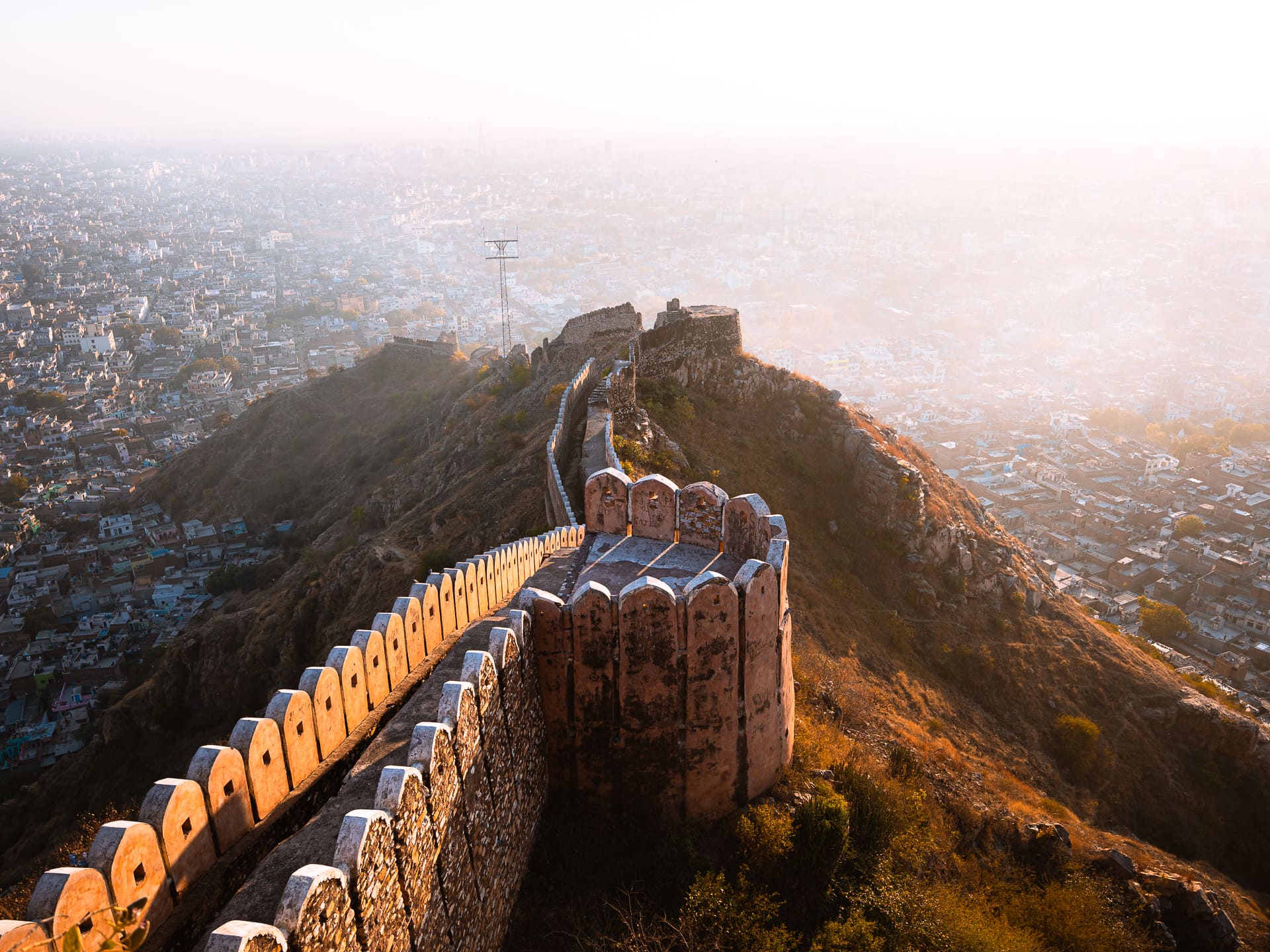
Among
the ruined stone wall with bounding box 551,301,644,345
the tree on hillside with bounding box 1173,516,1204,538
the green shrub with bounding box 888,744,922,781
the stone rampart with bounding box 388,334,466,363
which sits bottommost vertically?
the tree on hillside with bounding box 1173,516,1204,538

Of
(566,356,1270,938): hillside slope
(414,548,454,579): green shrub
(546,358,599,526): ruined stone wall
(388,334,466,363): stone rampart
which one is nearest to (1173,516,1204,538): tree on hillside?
(566,356,1270,938): hillside slope

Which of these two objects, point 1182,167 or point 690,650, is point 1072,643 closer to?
point 690,650

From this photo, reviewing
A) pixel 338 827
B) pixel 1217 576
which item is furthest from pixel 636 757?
pixel 1217 576

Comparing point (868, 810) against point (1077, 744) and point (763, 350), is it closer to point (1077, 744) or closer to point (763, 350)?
point (1077, 744)

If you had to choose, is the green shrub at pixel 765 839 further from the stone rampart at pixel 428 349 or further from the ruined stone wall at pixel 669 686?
the stone rampart at pixel 428 349

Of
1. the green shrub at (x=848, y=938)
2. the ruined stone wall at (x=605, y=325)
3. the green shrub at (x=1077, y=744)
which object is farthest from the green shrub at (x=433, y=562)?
the green shrub at (x=1077, y=744)

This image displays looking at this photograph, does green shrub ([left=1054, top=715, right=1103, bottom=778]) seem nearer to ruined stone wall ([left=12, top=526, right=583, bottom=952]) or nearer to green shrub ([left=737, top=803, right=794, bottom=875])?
green shrub ([left=737, top=803, right=794, bottom=875])
